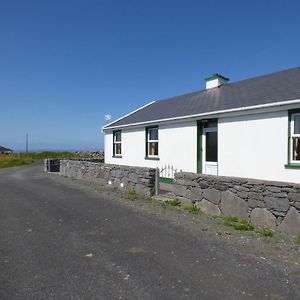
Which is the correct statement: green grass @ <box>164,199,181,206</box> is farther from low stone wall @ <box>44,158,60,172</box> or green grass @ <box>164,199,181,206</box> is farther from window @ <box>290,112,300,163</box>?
low stone wall @ <box>44,158,60,172</box>

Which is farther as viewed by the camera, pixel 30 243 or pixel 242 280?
pixel 30 243

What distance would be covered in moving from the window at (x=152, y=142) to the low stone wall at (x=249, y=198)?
7097 millimetres

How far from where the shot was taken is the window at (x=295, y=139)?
10.1 m

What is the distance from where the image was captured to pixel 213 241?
20.0 feet

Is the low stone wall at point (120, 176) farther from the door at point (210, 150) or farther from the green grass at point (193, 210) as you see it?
the door at point (210, 150)

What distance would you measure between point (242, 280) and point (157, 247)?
183 cm

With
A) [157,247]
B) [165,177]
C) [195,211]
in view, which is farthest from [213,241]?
[165,177]

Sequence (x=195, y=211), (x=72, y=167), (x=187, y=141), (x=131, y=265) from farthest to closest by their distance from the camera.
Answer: (x=72, y=167) → (x=187, y=141) → (x=195, y=211) → (x=131, y=265)

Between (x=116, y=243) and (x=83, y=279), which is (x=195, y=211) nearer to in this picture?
(x=116, y=243)

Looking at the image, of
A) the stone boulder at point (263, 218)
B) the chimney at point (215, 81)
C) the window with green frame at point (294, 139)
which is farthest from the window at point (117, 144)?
the stone boulder at point (263, 218)

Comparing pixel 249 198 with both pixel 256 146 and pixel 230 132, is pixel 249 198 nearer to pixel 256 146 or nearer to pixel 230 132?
pixel 256 146

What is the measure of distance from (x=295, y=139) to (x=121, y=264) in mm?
7731

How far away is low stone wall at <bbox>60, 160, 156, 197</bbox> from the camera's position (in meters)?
10.9

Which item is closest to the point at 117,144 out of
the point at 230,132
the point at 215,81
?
the point at 215,81
